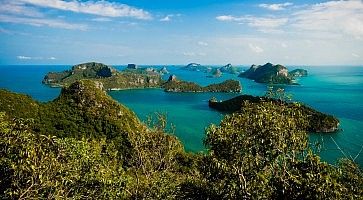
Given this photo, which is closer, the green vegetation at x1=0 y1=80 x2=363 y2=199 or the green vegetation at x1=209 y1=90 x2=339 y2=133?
the green vegetation at x1=0 y1=80 x2=363 y2=199

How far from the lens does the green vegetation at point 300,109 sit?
15.2m

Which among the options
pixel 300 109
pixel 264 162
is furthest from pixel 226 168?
pixel 300 109

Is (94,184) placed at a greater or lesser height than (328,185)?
lesser

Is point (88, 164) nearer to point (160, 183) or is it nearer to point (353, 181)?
point (160, 183)

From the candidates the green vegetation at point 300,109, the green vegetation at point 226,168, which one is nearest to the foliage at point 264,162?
the green vegetation at point 226,168

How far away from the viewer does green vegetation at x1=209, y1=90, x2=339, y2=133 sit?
1523cm

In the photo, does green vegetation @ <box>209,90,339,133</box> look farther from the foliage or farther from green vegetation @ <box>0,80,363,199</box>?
the foliage

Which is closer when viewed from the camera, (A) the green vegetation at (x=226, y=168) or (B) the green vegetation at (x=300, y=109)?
(A) the green vegetation at (x=226, y=168)

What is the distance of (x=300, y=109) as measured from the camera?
52.5ft

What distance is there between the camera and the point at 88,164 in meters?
14.5

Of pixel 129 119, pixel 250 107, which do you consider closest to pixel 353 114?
pixel 129 119

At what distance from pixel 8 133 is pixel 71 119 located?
5972 cm

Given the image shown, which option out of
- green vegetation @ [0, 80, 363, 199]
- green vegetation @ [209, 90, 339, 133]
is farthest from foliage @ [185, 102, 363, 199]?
green vegetation @ [209, 90, 339, 133]

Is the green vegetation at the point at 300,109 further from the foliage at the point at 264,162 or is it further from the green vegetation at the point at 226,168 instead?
the foliage at the point at 264,162
